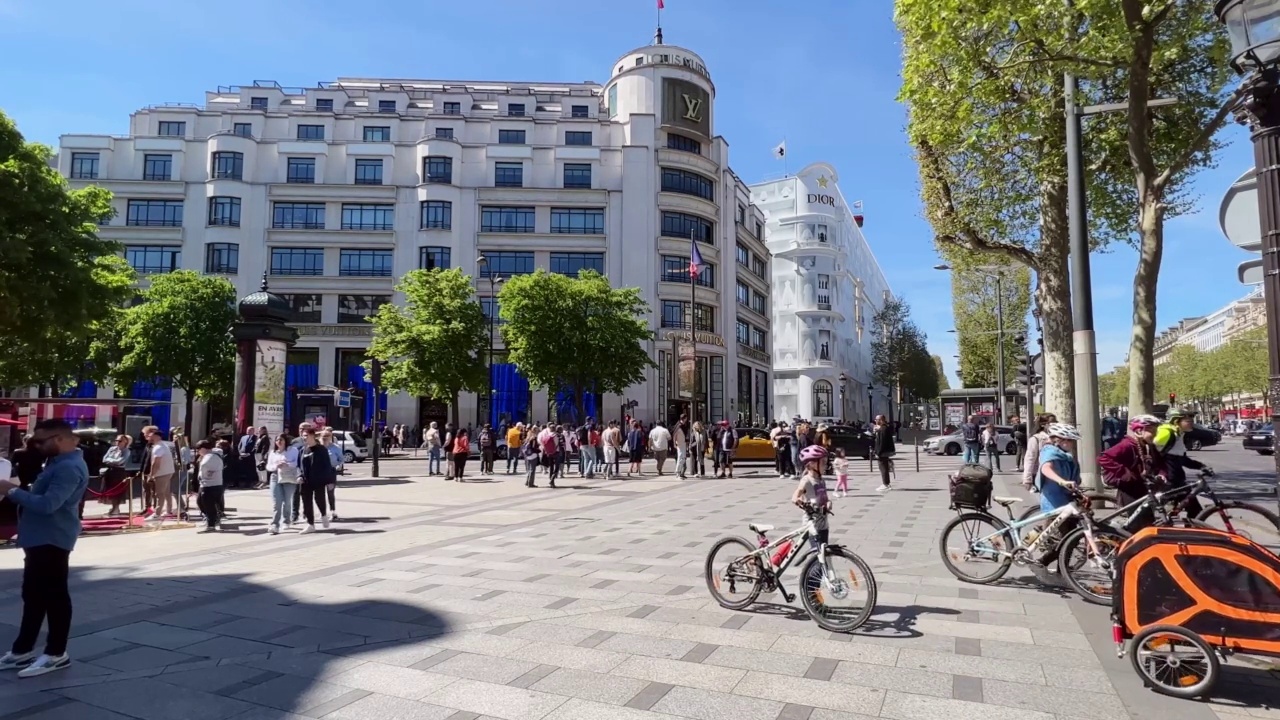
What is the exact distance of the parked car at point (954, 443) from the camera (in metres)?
33.8

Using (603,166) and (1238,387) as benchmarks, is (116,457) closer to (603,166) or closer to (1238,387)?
(603,166)

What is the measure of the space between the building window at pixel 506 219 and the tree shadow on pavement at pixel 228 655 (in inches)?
1593

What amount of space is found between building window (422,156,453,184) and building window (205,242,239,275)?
1222 cm

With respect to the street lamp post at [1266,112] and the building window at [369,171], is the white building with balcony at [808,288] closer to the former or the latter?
the building window at [369,171]

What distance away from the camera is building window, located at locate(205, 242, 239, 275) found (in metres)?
45.3

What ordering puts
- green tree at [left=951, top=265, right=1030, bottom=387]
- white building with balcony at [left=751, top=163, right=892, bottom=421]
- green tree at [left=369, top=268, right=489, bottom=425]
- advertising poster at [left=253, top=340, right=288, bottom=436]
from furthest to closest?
white building with balcony at [left=751, top=163, right=892, bottom=421] → green tree at [left=951, top=265, right=1030, bottom=387] → green tree at [left=369, top=268, right=489, bottom=425] → advertising poster at [left=253, top=340, right=288, bottom=436]

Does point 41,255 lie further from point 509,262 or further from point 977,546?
point 509,262

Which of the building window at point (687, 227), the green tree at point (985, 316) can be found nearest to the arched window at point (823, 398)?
the green tree at point (985, 316)

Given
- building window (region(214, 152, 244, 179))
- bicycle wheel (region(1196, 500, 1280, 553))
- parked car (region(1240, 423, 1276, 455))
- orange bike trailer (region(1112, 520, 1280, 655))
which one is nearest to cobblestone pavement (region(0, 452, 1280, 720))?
orange bike trailer (region(1112, 520, 1280, 655))

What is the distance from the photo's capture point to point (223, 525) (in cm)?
1253

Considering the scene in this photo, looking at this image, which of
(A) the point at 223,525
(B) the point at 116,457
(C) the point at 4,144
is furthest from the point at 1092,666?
(C) the point at 4,144

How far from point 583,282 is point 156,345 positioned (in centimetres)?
2165

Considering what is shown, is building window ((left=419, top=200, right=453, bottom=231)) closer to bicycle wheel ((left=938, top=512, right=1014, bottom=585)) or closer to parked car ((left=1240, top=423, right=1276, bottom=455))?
parked car ((left=1240, top=423, right=1276, bottom=455))

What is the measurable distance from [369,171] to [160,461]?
37.9 metres
